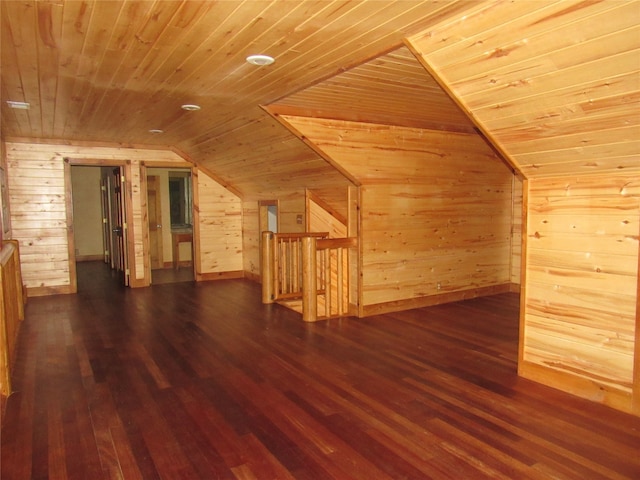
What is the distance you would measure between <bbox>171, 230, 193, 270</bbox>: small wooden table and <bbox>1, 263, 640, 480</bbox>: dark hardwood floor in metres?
4.43

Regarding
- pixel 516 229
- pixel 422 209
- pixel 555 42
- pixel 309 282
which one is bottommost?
pixel 309 282

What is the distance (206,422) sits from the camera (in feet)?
8.58

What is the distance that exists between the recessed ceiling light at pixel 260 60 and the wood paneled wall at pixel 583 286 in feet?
6.68

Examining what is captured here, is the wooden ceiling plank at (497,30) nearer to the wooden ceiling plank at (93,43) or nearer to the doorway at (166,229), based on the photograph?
the wooden ceiling plank at (93,43)

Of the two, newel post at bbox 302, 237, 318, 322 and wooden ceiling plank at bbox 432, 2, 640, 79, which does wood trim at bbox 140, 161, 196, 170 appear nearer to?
newel post at bbox 302, 237, 318, 322

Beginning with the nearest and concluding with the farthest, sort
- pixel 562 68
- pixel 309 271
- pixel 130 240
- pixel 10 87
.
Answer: pixel 562 68, pixel 10 87, pixel 309 271, pixel 130 240

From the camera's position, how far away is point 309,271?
500 cm

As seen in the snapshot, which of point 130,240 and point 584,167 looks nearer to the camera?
point 584,167

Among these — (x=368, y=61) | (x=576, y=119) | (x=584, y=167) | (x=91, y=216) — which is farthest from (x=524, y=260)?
(x=91, y=216)

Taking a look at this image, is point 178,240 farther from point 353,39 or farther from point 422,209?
point 353,39

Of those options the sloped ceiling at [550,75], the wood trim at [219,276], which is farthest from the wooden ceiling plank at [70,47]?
the wood trim at [219,276]

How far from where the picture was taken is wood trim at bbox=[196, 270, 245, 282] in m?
7.64

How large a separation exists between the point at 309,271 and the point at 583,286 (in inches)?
110

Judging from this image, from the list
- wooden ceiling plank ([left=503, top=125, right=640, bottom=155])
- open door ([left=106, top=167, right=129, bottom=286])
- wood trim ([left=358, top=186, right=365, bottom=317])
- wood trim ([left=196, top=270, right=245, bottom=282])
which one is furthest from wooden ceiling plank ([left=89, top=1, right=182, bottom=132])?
wood trim ([left=196, top=270, right=245, bottom=282])
